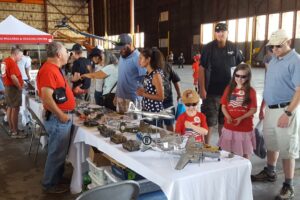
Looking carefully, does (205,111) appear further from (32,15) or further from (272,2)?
(32,15)

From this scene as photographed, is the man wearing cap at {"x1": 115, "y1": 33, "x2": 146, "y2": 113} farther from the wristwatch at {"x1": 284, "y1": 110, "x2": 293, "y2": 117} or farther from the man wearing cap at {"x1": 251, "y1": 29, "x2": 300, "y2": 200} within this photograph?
the wristwatch at {"x1": 284, "y1": 110, "x2": 293, "y2": 117}

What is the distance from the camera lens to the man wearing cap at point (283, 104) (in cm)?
251

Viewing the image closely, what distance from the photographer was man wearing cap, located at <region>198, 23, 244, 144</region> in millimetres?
3201

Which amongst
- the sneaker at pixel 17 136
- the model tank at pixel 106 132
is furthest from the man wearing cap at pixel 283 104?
the sneaker at pixel 17 136

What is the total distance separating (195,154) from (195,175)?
0.61 feet

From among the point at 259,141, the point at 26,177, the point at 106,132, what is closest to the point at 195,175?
the point at 106,132

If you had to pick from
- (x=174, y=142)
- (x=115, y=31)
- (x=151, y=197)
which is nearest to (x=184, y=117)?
(x=174, y=142)

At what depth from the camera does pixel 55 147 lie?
9.14 feet

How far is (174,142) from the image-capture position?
2092 mm

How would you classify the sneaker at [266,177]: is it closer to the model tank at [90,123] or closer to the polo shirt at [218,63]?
the polo shirt at [218,63]

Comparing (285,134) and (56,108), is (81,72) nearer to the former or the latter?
(56,108)

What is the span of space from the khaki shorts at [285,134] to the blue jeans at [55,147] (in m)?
1.89

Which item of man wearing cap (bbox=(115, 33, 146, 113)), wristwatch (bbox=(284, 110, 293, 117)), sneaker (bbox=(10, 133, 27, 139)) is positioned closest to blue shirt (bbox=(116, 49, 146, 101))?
man wearing cap (bbox=(115, 33, 146, 113))

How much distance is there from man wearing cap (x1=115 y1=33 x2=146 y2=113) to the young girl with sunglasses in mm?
1168
